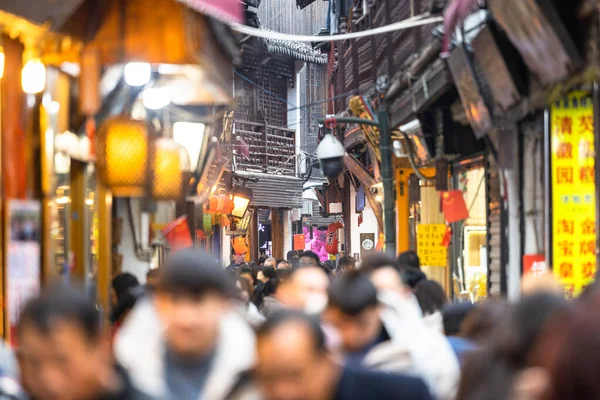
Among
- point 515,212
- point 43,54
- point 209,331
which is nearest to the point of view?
point 209,331

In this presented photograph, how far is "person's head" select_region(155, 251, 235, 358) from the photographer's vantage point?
4.54 meters

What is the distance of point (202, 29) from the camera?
357 inches

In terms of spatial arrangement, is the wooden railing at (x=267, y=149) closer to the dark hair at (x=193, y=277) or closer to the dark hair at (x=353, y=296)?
the dark hair at (x=353, y=296)

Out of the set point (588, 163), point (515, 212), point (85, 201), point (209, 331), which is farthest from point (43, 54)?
point (515, 212)

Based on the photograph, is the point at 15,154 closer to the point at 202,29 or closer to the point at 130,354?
the point at 202,29

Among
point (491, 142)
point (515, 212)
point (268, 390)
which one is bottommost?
point (268, 390)

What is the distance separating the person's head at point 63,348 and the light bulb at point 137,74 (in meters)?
7.00

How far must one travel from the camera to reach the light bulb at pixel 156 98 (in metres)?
11.9

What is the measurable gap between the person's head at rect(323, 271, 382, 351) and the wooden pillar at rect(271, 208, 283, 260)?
124 ft

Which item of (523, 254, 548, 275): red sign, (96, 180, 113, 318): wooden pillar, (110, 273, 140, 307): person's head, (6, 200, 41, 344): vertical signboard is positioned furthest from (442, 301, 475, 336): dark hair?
(96, 180, 113, 318): wooden pillar

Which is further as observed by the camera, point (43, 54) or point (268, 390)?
point (43, 54)

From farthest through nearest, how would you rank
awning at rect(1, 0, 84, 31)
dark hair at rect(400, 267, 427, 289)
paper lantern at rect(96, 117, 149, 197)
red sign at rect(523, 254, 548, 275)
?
red sign at rect(523, 254, 548, 275) < dark hair at rect(400, 267, 427, 289) < paper lantern at rect(96, 117, 149, 197) < awning at rect(1, 0, 84, 31)

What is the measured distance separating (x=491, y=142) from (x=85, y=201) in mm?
5752

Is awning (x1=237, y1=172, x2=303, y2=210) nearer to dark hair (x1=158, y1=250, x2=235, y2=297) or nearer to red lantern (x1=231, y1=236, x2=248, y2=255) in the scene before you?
red lantern (x1=231, y1=236, x2=248, y2=255)
